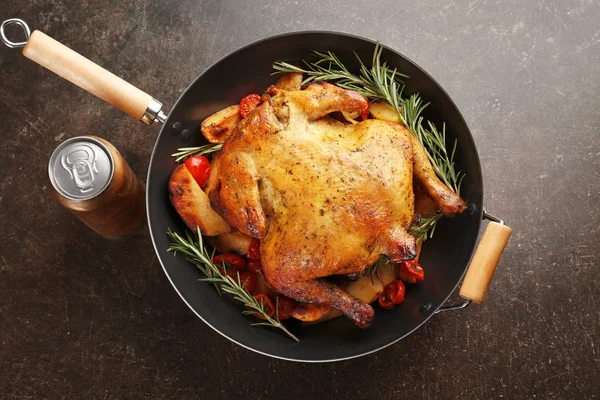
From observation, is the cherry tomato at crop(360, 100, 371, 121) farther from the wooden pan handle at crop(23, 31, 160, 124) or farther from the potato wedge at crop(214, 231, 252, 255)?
the wooden pan handle at crop(23, 31, 160, 124)

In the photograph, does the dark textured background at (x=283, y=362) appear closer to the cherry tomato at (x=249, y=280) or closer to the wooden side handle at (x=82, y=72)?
the cherry tomato at (x=249, y=280)

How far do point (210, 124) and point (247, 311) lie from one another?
32.6 inches

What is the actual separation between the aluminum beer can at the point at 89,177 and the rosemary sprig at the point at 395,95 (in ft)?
2.68

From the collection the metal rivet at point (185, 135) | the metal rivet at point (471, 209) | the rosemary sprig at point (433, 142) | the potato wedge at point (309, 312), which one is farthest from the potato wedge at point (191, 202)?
the metal rivet at point (471, 209)

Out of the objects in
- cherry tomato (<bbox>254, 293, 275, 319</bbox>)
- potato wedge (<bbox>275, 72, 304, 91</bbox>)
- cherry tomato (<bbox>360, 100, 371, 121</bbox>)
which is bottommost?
cherry tomato (<bbox>254, 293, 275, 319</bbox>)

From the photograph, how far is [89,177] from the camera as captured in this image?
246 cm

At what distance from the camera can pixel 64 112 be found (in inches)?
113

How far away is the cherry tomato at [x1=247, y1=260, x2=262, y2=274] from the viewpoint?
99.6 inches

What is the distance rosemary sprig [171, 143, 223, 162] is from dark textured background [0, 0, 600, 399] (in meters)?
0.40

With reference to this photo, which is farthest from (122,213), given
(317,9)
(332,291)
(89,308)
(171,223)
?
(317,9)

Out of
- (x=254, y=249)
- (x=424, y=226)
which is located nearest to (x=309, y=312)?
(x=254, y=249)

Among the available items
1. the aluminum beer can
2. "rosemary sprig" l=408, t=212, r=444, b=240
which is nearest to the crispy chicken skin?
"rosemary sprig" l=408, t=212, r=444, b=240

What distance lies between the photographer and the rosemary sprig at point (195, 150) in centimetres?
249

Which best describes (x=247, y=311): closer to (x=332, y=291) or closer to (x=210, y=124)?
(x=332, y=291)
